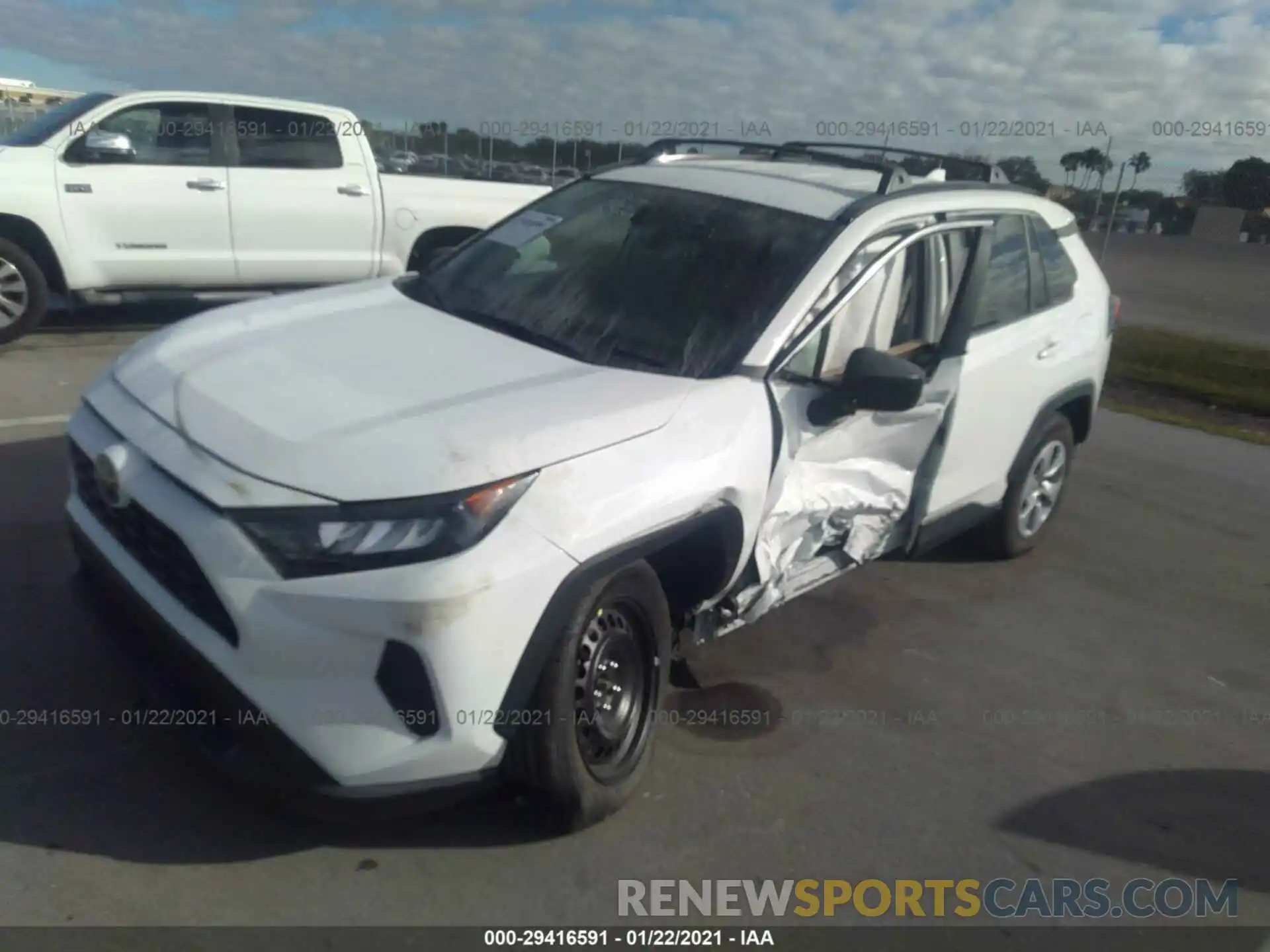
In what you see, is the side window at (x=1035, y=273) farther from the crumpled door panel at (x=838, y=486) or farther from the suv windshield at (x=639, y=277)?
the suv windshield at (x=639, y=277)

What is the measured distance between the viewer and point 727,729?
399cm

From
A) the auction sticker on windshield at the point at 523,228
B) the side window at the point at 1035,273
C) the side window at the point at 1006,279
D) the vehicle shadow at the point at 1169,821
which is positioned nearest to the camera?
the vehicle shadow at the point at 1169,821

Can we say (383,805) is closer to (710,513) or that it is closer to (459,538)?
(459,538)

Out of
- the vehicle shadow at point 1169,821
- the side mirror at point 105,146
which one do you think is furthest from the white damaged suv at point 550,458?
the side mirror at point 105,146

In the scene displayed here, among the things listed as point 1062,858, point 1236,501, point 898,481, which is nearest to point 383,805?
point 1062,858

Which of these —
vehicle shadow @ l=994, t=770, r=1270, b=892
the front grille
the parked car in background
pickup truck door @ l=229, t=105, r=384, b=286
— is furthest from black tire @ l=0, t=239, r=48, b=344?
vehicle shadow @ l=994, t=770, r=1270, b=892

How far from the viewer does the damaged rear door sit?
3.85 m

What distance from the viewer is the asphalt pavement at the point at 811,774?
303 centimetres

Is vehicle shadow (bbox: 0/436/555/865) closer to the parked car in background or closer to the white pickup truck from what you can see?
the white pickup truck

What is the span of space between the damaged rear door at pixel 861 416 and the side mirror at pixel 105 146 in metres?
6.51

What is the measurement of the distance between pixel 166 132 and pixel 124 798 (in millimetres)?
7043

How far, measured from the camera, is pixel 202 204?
894cm

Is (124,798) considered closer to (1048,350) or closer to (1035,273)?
(1048,350)

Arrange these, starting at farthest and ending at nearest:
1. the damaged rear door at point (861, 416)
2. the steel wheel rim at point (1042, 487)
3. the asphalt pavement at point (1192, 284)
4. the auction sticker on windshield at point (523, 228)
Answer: the asphalt pavement at point (1192, 284), the steel wheel rim at point (1042, 487), the auction sticker on windshield at point (523, 228), the damaged rear door at point (861, 416)
